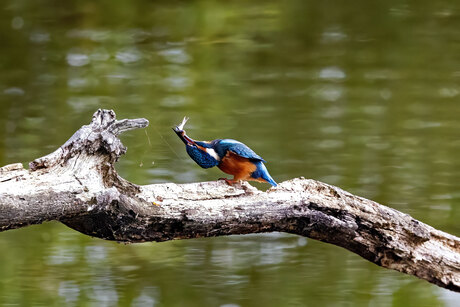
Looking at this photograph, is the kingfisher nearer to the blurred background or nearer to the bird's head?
the bird's head

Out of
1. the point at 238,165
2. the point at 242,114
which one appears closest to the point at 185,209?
the point at 238,165

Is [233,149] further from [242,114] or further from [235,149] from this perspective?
[242,114]

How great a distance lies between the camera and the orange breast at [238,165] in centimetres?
123

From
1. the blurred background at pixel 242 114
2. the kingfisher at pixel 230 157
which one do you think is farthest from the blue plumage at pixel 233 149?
the blurred background at pixel 242 114

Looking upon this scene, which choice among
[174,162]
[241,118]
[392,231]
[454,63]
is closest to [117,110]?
[174,162]

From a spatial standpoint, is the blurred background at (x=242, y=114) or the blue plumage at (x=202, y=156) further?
the blurred background at (x=242, y=114)

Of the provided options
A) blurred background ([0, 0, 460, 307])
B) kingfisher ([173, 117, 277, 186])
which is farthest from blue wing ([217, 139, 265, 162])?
blurred background ([0, 0, 460, 307])

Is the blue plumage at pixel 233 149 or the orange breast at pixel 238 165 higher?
the blue plumage at pixel 233 149

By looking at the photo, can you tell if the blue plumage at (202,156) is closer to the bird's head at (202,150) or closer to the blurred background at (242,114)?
the bird's head at (202,150)

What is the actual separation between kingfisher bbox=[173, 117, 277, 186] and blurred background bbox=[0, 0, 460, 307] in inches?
52.1

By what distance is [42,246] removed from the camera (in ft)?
8.54

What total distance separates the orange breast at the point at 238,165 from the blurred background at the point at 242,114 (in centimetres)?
133

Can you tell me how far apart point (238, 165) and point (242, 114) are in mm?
1516

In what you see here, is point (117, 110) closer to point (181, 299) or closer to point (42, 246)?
point (42, 246)
